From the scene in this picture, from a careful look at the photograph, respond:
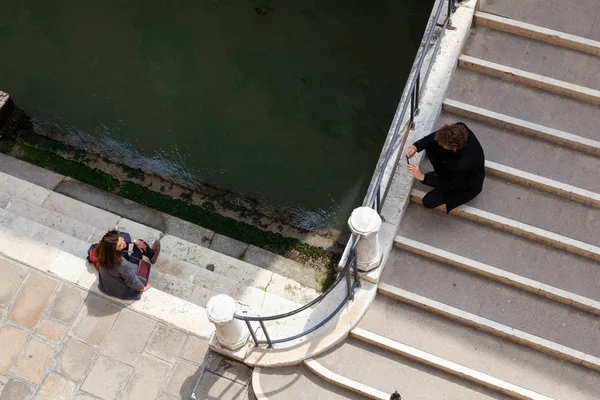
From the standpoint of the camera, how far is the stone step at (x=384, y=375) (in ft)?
20.2

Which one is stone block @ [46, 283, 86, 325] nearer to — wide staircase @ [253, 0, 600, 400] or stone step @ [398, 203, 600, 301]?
wide staircase @ [253, 0, 600, 400]

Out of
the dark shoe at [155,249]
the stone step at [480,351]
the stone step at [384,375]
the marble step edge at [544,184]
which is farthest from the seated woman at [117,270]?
the marble step edge at [544,184]

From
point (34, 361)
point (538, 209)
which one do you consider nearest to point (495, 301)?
point (538, 209)

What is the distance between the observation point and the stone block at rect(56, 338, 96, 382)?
21.9ft

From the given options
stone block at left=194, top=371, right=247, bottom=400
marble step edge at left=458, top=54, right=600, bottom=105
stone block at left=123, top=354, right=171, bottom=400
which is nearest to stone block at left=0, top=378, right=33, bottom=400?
stone block at left=123, top=354, right=171, bottom=400

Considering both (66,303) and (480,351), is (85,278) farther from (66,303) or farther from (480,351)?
(480,351)

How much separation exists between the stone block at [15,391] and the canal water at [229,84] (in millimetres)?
4050

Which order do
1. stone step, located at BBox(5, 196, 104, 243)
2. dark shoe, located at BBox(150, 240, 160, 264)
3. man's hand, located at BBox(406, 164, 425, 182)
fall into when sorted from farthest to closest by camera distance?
stone step, located at BBox(5, 196, 104, 243) < dark shoe, located at BBox(150, 240, 160, 264) < man's hand, located at BBox(406, 164, 425, 182)

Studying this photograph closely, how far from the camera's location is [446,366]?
20.1 ft

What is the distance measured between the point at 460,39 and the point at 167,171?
16.4ft

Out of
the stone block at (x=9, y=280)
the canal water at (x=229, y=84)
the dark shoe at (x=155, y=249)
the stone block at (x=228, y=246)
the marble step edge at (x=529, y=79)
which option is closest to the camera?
the marble step edge at (x=529, y=79)

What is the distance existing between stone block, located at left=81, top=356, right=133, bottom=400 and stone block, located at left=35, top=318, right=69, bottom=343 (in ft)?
1.75

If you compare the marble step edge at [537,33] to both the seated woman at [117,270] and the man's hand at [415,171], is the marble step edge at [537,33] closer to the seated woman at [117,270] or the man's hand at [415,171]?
the man's hand at [415,171]

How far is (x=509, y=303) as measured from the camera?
634 cm
